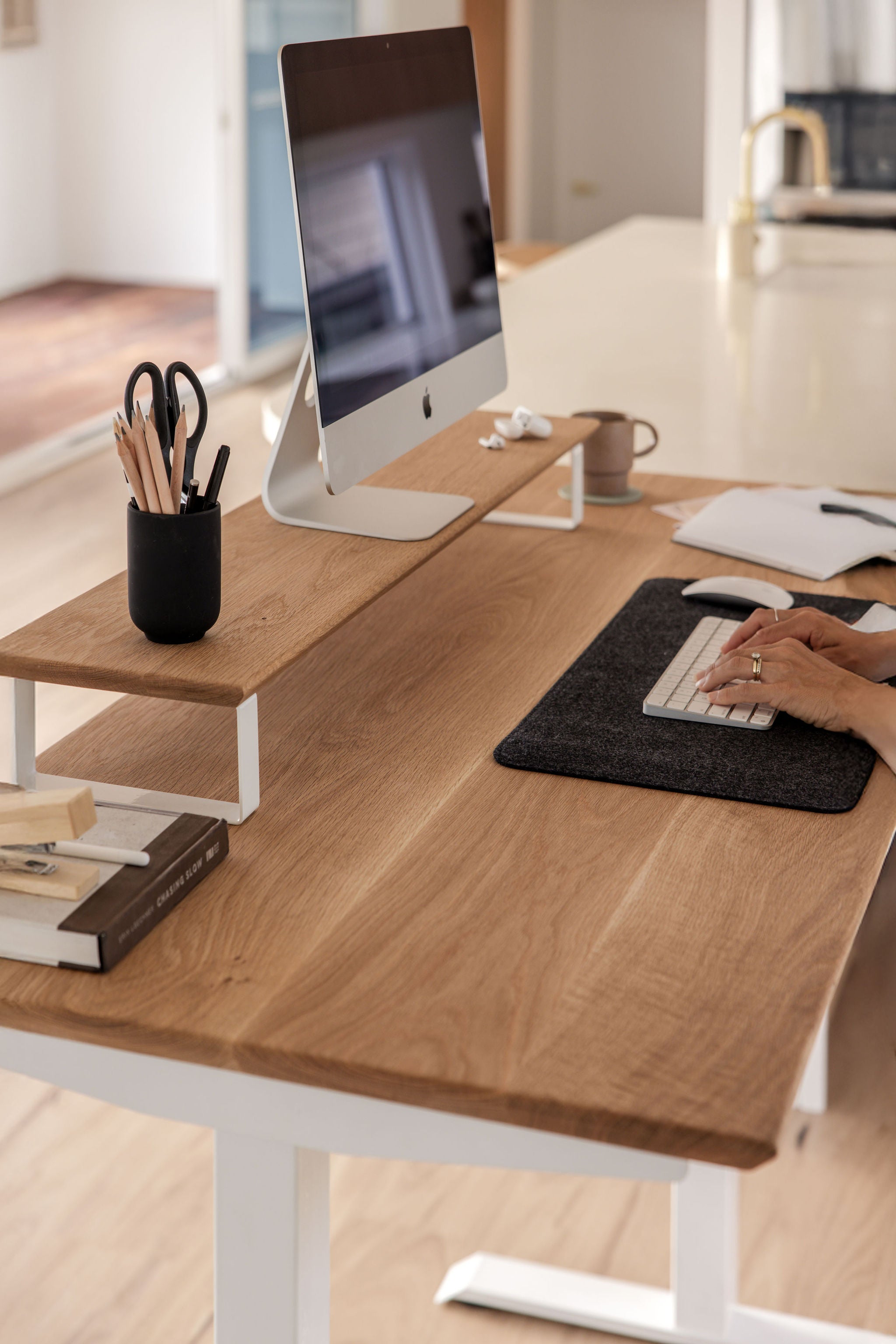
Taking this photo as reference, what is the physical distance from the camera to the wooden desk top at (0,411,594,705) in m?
1.09

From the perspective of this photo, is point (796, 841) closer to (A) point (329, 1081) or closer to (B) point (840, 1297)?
(A) point (329, 1081)

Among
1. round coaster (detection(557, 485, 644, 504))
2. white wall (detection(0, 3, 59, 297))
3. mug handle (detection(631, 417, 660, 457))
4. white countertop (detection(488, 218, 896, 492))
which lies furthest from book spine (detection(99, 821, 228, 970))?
white wall (detection(0, 3, 59, 297))

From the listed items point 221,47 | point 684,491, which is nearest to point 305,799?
point 684,491

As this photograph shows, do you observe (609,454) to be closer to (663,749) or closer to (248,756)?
(663,749)

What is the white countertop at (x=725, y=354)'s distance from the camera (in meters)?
2.23

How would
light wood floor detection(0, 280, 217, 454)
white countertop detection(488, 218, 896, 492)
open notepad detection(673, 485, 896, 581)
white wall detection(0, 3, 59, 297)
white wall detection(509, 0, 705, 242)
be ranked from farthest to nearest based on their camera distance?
white wall detection(509, 0, 705, 242) < white wall detection(0, 3, 59, 297) < light wood floor detection(0, 280, 217, 454) < white countertop detection(488, 218, 896, 492) < open notepad detection(673, 485, 896, 581)

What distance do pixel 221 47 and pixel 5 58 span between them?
80.7 inches

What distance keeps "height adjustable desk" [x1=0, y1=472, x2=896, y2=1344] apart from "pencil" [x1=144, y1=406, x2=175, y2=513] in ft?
0.55

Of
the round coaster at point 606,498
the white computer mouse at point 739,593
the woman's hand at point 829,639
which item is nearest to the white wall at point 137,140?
the round coaster at point 606,498

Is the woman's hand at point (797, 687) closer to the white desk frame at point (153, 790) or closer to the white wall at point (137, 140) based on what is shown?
the white desk frame at point (153, 790)

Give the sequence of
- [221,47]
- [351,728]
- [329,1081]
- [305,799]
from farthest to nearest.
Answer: [221,47] → [351,728] → [305,799] → [329,1081]

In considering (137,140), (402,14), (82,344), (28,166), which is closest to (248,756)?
(82,344)

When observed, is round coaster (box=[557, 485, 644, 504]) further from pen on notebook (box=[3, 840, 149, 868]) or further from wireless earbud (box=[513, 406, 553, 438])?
pen on notebook (box=[3, 840, 149, 868])

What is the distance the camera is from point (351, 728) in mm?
1311
